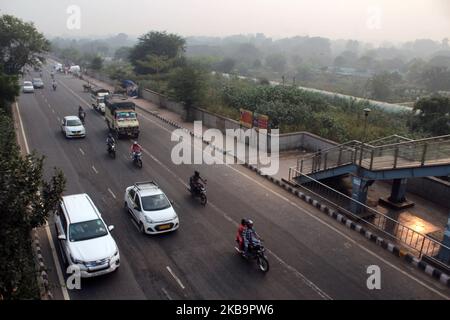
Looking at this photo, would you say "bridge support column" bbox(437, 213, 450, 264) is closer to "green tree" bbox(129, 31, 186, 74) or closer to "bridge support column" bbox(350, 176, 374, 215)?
"bridge support column" bbox(350, 176, 374, 215)

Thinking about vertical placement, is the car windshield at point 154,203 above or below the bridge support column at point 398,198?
above

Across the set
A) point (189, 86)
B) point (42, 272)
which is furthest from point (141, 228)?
point (189, 86)

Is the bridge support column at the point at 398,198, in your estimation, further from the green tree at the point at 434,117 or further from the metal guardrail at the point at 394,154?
the green tree at the point at 434,117

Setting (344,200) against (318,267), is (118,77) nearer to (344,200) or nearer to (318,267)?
(344,200)

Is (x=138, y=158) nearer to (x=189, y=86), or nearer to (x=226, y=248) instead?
(x=226, y=248)

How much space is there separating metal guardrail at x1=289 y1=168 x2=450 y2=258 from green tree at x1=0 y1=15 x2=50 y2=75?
3831 cm

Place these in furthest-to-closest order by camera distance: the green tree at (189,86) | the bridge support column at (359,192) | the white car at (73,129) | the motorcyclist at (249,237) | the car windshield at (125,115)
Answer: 1. the green tree at (189,86)
2. the car windshield at (125,115)
3. the white car at (73,129)
4. the bridge support column at (359,192)
5. the motorcyclist at (249,237)

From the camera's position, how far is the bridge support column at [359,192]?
16.4 metres

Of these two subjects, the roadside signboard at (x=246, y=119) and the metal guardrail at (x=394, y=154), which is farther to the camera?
the roadside signboard at (x=246, y=119)

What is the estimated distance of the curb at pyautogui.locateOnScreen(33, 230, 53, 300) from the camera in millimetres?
9991

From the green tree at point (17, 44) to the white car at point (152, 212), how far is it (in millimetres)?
37123

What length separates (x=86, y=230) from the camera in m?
12.7

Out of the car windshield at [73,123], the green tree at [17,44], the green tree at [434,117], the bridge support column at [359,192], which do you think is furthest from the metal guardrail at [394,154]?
the green tree at [17,44]

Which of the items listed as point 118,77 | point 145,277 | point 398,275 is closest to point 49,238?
point 145,277
